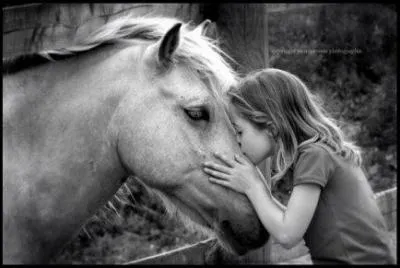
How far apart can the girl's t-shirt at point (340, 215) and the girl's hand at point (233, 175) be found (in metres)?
0.19

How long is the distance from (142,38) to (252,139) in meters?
0.75

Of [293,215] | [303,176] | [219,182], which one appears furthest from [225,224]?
[303,176]

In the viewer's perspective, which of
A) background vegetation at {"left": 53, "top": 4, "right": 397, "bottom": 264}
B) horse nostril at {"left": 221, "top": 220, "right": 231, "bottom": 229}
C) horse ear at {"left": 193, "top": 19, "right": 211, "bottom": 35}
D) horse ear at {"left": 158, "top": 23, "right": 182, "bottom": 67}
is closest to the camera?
horse ear at {"left": 158, "top": 23, "right": 182, "bottom": 67}

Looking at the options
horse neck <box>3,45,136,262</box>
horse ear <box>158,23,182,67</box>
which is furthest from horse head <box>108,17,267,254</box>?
horse neck <box>3,45,136,262</box>

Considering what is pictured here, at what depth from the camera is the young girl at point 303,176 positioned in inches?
89.5

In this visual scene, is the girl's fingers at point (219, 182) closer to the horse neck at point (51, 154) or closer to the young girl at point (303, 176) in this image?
the young girl at point (303, 176)

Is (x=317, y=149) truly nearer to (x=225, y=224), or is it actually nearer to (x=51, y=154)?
(x=225, y=224)

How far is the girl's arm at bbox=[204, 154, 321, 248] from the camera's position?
2.26 meters

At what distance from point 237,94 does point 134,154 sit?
0.58 m

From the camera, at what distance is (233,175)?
90.7 inches

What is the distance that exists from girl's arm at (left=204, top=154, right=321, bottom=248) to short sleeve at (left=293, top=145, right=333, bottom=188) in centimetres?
4

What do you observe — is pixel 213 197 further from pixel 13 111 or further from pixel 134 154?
pixel 13 111

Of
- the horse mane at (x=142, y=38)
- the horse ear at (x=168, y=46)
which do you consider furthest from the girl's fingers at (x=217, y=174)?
the horse ear at (x=168, y=46)

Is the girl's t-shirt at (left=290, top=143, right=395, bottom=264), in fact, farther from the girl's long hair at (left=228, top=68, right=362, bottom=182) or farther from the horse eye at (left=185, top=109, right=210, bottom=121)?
the horse eye at (left=185, top=109, right=210, bottom=121)
